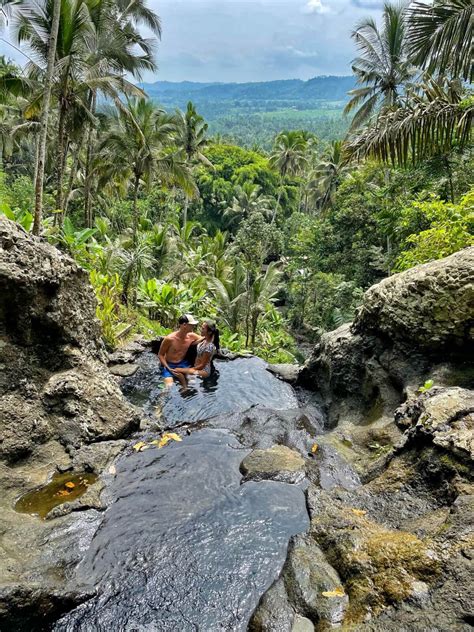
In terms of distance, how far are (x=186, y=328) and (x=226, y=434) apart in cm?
324

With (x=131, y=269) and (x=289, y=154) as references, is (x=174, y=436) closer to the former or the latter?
(x=131, y=269)

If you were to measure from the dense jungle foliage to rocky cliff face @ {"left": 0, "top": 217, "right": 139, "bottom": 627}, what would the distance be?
12.4 feet

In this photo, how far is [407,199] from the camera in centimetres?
1303

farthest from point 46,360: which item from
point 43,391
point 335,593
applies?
point 335,593

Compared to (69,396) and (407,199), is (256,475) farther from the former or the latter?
(407,199)

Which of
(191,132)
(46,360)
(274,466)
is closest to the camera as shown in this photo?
(274,466)

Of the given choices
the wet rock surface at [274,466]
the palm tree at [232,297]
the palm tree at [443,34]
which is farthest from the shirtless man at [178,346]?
the palm tree at [232,297]

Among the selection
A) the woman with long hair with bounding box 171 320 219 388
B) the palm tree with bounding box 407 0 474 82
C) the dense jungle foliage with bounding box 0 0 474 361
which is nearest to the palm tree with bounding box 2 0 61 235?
the dense jungle foliage with bounding box 0 0 474 361

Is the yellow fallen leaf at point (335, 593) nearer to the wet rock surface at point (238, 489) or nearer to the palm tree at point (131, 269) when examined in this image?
the wet rock surface at point (238, 489)

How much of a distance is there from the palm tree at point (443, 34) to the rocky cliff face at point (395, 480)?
398 centimetres

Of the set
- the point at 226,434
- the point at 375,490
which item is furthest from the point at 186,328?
the point at 375,490

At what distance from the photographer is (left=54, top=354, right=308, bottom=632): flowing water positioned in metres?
3.16

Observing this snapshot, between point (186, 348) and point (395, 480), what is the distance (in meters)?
5.67

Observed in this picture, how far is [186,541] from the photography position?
12.7ft
